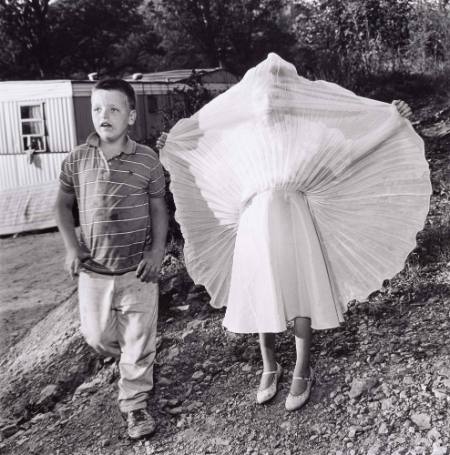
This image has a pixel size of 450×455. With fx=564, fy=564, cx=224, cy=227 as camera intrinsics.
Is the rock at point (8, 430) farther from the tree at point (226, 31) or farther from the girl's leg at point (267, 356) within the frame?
the tree at point (226, 31)

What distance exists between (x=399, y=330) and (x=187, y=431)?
135cm

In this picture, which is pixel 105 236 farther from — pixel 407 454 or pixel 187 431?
pixel 407 454

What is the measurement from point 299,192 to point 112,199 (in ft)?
2.96

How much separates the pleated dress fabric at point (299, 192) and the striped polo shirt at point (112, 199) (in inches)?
17.3

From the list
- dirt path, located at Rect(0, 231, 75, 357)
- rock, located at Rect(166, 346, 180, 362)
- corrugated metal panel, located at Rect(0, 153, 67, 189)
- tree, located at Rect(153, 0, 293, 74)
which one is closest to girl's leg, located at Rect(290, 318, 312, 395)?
rock, located at Rect(166, 346, 180, 362)

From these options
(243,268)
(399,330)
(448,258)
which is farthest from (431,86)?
(243,268)

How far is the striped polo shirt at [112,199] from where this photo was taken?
2686 mm

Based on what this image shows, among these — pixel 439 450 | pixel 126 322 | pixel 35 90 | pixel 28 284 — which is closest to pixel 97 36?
pixel 35 90

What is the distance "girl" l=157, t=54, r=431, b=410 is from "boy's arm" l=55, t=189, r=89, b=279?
62 centimetres

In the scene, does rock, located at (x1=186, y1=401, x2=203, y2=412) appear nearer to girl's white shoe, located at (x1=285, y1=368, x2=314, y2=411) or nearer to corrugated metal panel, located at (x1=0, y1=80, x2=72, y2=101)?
girl's white shoe, located at (x1=285, y1=368, x2=314, y2=411)

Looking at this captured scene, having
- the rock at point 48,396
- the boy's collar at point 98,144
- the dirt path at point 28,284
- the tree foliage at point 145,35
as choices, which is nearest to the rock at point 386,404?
the boy's collar at point 98,144

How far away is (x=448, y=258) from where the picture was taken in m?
3.96

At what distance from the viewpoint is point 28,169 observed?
1430 cm

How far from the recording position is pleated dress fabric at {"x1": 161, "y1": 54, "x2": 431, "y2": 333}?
8.73 ft
